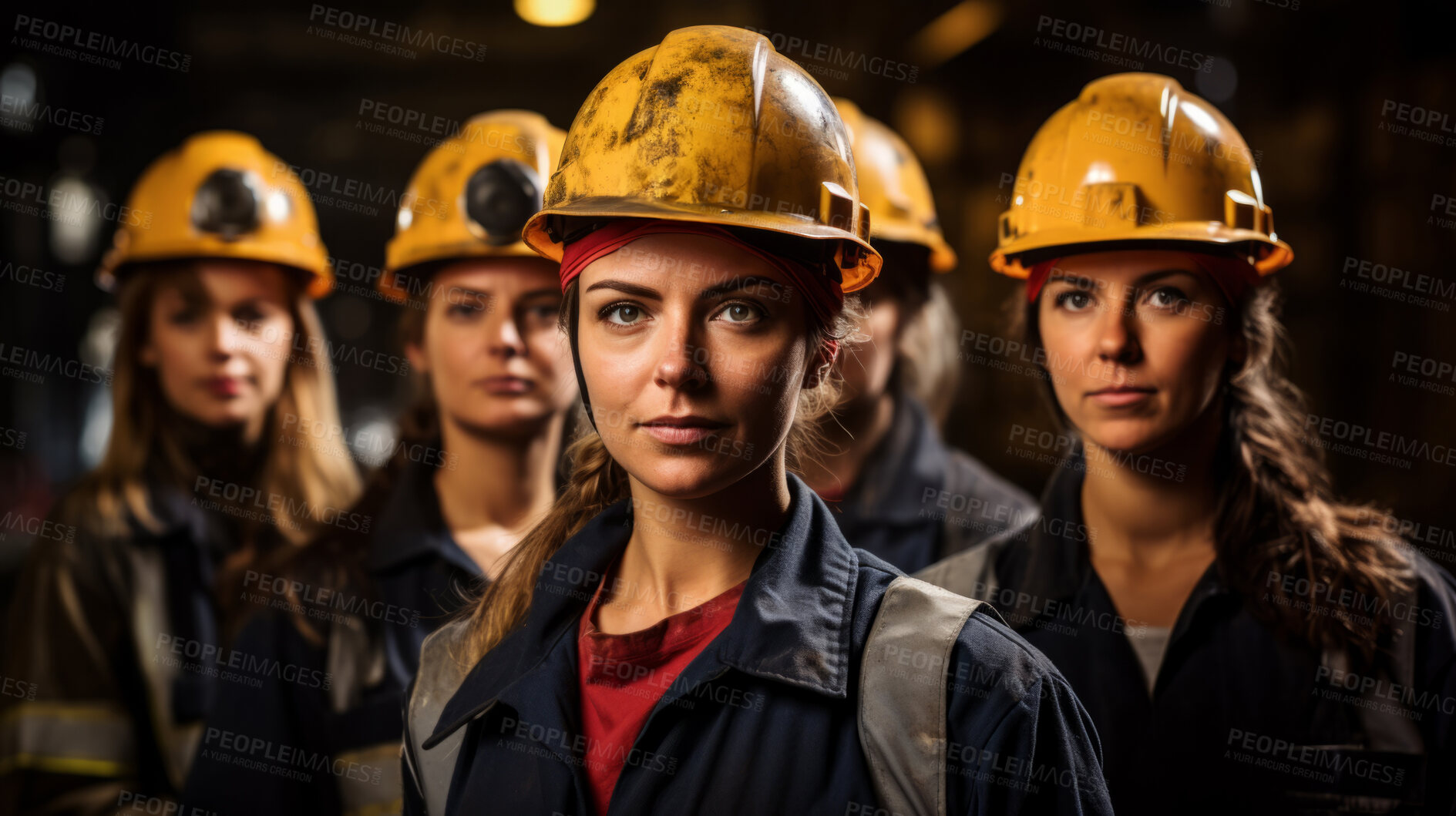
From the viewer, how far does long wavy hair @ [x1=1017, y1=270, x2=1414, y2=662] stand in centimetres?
265

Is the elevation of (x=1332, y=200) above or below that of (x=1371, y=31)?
below

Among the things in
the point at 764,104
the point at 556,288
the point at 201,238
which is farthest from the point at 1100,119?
the point at 201,238

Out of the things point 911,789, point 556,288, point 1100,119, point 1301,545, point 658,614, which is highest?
point 1100,119

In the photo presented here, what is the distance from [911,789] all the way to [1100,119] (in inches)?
70.4

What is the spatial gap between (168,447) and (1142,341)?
153 inches

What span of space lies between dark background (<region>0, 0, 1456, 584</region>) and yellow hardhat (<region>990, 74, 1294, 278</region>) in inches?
132

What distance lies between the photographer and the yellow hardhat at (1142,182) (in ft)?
8.38

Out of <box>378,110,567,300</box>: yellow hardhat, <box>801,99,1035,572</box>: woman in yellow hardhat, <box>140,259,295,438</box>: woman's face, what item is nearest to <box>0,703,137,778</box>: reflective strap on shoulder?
<box>140,259,295,438</box>: woman's face

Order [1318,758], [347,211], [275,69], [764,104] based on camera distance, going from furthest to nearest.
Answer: [347,211] → [275,69] → [1318,758] → [764,104]

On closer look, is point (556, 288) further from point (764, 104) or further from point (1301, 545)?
point (1301, 545)

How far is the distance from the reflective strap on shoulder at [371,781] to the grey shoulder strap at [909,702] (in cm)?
199

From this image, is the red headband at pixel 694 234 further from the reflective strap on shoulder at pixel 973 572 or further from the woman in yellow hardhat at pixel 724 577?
the reflective strap on shoulder at pixel 973 572

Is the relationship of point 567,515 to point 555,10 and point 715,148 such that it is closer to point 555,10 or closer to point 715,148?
point 715,148

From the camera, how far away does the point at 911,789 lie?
66.5 inches
